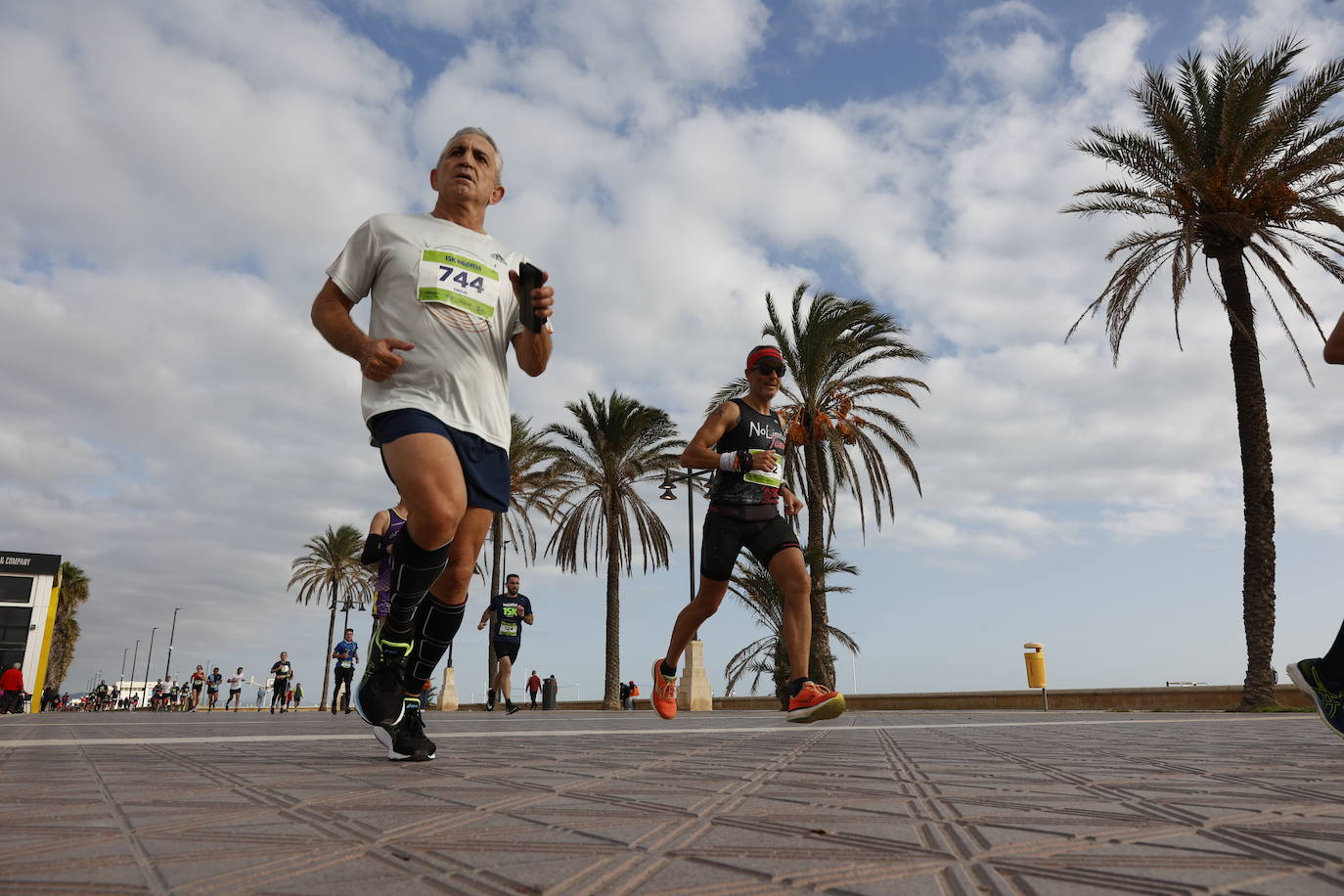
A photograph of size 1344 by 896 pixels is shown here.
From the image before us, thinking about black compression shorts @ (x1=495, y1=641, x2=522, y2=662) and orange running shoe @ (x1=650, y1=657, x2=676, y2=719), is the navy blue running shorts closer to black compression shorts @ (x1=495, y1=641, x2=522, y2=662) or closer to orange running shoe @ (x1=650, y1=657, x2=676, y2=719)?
orange running shoe @ (x1=650, y1=657, x2=676, y2=719)

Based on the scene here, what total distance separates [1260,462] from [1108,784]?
15188 mm

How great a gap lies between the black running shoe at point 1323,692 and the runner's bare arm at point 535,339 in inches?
118

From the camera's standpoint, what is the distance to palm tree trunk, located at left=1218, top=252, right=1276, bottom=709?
14.2m

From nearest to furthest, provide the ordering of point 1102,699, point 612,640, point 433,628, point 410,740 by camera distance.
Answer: point 410,740 < point 433,628 < point 1102,699 < point 612,640

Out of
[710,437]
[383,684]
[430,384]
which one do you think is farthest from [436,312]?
[710,437]

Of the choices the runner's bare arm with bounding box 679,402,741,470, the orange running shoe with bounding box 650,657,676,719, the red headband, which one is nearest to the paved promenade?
the runner's bare arm with bounding box 679,402,741,470

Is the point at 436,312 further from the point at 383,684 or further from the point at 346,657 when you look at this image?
the point at 346,657

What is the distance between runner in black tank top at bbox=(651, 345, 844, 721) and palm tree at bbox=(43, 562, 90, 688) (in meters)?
60.0

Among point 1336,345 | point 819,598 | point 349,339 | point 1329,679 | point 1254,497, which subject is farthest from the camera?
point 819,598

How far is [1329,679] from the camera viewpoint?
318 cm

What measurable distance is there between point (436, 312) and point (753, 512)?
2.78 meters

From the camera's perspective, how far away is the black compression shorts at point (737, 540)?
220 inches

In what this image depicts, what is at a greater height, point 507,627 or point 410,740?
point 507,627

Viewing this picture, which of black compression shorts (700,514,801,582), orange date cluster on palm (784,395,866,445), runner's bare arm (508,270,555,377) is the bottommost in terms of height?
black compression shorts (700,514,801,582)
